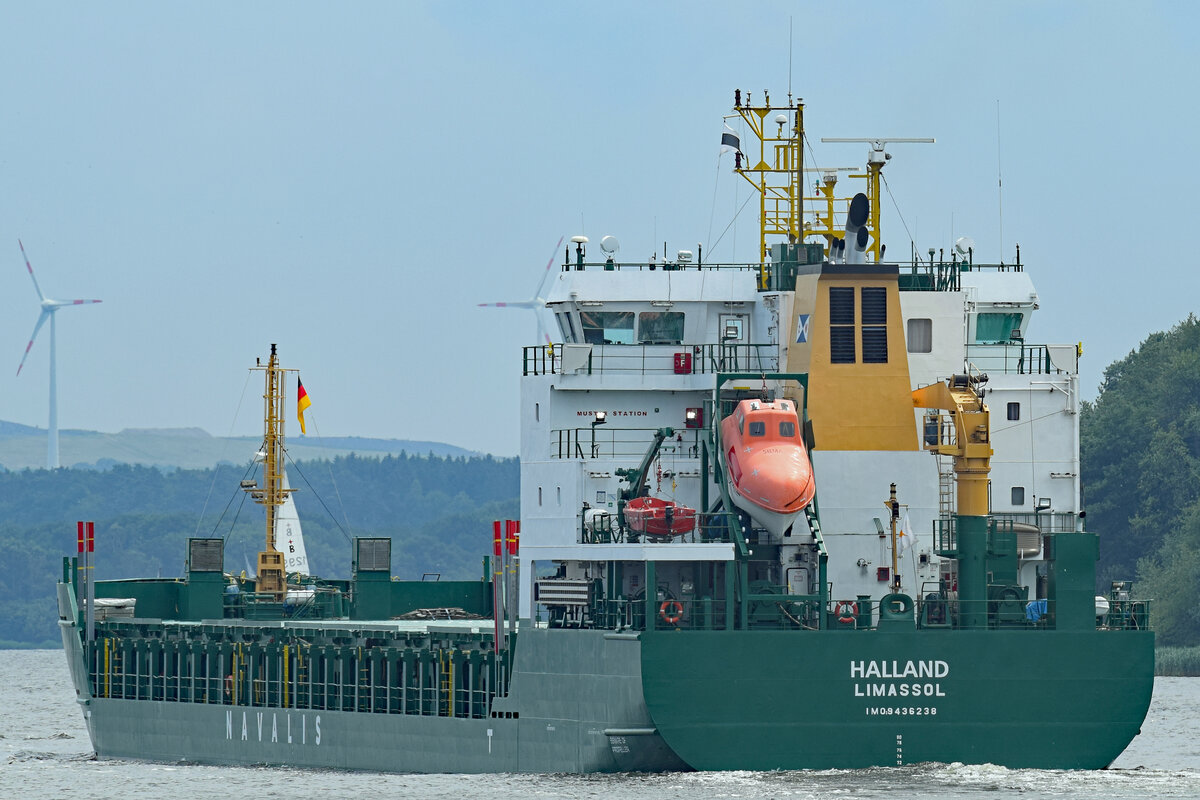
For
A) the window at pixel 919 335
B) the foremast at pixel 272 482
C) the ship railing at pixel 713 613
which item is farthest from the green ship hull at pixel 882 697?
the foremast at pixel 272 482

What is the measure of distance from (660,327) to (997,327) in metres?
6.24

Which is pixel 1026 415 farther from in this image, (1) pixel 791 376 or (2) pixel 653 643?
(2) pixel 653 643

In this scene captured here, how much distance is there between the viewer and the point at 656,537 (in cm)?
4109

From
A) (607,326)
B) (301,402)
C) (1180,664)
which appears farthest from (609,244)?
(1180,664)

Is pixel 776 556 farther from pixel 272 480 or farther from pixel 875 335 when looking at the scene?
pixel 272 480

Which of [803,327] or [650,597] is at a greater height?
[803,327]

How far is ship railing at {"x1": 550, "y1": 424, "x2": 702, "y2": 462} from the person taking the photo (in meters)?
43.9

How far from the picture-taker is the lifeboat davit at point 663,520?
40906 mm

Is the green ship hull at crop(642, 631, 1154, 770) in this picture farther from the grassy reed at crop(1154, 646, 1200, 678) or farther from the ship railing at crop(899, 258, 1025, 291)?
the grassy reed at crop(1154, 646, 1200, 678)

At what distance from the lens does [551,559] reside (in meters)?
42.0

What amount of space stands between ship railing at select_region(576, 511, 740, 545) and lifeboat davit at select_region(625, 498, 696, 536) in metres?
0.11

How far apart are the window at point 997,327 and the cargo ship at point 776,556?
0.07 metres

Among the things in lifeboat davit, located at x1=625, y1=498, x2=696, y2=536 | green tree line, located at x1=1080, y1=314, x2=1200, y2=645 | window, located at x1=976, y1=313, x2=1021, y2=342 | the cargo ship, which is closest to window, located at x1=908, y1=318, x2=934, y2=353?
the cargo ship

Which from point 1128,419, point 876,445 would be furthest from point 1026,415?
point 1128,419
